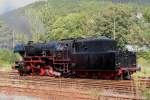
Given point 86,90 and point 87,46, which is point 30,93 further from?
point 87,46

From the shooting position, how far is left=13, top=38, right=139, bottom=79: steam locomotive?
2494cm

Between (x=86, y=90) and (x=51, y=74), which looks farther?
(x=51, y=74)

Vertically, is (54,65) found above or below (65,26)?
below

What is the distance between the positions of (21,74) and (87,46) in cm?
705

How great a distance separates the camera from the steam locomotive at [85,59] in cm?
2494

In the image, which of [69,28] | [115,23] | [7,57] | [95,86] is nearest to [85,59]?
[95,86]

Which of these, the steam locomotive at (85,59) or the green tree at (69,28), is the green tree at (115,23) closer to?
the green tree at (69,28)

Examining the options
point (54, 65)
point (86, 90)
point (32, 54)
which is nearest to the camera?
point (86, 90)

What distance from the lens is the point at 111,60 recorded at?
24.7 m

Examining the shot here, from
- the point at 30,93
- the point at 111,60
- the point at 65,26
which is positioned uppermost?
the point at 65,26

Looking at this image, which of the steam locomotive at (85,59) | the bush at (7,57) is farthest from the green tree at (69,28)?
the steam locomotive at (85,59)

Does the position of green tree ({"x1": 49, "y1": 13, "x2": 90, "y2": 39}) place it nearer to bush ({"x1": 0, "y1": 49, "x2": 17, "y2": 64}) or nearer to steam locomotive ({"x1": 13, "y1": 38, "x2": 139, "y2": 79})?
bush ({"x1": 0, "y1": 49, "x2": 17, "y2": 64})

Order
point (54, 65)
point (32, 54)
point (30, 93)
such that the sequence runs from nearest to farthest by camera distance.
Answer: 1. point (30, 93)
2. point (54, 65)
3. point (32, 54)

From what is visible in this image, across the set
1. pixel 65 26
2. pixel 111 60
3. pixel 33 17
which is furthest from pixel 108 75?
pixel 33 17
